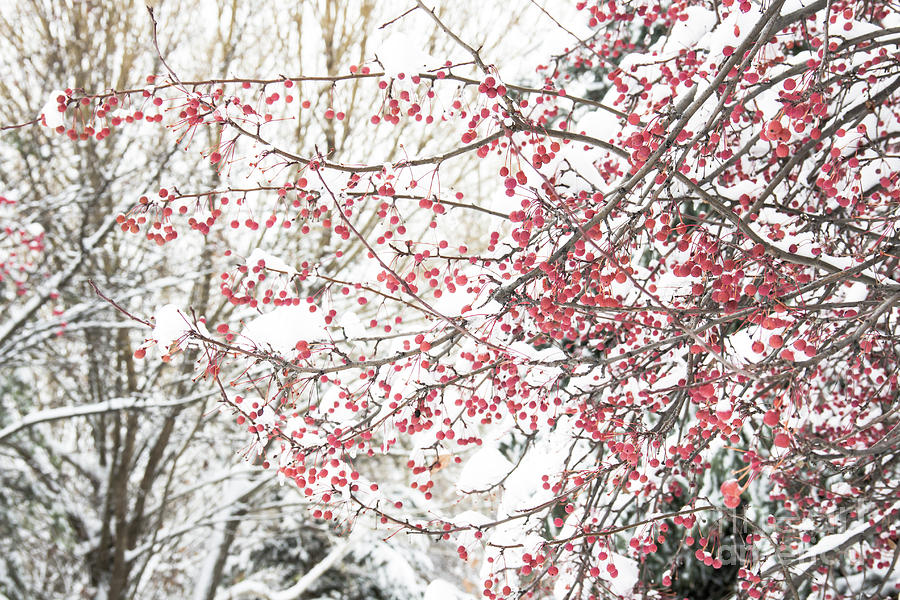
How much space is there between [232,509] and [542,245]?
17.5 feet

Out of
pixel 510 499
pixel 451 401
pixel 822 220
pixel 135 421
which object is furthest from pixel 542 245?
pixel 135 421

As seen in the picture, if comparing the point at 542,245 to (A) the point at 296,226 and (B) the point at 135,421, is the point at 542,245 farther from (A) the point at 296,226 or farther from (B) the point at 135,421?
(B) the point at 135,421

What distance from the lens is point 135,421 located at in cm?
655

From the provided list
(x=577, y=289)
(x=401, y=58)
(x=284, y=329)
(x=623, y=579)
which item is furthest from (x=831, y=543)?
(x=401, y=58)

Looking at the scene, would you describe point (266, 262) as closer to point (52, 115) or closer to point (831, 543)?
point (52, 115)

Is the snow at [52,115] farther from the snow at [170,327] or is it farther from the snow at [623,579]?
the snow at [623,579]

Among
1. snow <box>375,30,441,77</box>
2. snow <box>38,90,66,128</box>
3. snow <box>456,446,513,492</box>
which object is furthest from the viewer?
snow <box>456,446,513,492</box>

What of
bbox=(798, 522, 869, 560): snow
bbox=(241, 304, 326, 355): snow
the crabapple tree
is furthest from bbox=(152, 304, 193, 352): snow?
bbox=(798, 522, 869, 560): snow

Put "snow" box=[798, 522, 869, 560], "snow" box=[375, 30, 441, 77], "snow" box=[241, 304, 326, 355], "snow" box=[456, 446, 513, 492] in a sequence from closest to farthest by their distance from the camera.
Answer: "snow" box=[375, 30, 441, 77]
"snow" box=[241, 304, 326, 355]
"snow" box=[798, 522, 869, 560]
"snow" box=[456, 446, 513, 492]

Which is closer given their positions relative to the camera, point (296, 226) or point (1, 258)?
point (1, 258)

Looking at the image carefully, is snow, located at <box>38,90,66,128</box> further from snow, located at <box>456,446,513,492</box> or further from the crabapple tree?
snow, located at <box>456,446,513,492</box>

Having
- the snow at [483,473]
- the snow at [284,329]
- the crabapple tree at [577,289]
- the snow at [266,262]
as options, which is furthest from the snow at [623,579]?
the snow at [266,262]

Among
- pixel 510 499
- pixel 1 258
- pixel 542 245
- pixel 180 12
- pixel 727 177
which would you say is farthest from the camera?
pixel 180 12

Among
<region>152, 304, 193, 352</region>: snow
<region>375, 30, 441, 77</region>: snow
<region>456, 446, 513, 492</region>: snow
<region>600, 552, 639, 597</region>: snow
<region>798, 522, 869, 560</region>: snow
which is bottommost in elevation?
<region>600, 552, 639, 597</region>: snow
